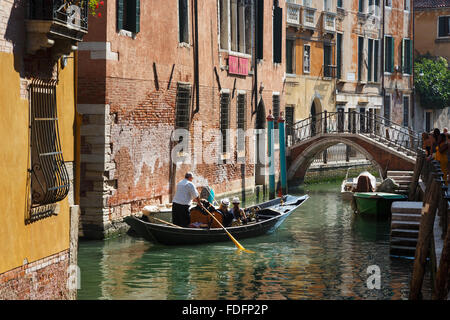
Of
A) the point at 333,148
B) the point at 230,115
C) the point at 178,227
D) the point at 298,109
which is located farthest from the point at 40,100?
the point at 333,148

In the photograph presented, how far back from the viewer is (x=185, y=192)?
557 inches

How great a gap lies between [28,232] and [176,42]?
927 centimetres

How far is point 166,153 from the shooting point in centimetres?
1666

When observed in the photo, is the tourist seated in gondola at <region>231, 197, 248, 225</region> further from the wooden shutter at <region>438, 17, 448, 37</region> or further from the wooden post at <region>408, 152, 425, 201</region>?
the wooden shutter at <region>438, 17, 448, 37</region>

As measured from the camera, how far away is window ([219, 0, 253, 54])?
19.9 metres

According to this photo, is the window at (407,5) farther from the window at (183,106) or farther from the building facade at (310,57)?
the window at (183,106)

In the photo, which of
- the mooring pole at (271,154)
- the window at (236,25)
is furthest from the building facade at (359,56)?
the window at (236,25)

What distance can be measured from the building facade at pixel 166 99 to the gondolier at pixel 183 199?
3.63 feet

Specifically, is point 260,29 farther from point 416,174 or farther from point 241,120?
point 416,174

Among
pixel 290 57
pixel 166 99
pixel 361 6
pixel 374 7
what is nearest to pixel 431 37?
pixel 374 7

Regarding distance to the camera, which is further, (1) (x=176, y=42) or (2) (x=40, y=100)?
(1) (x=176, y=42)

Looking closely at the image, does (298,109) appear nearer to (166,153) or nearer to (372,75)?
(372,75)

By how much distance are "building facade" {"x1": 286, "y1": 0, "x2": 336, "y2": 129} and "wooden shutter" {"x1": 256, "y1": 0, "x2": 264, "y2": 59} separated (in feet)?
13.9

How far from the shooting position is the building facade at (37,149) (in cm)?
777
